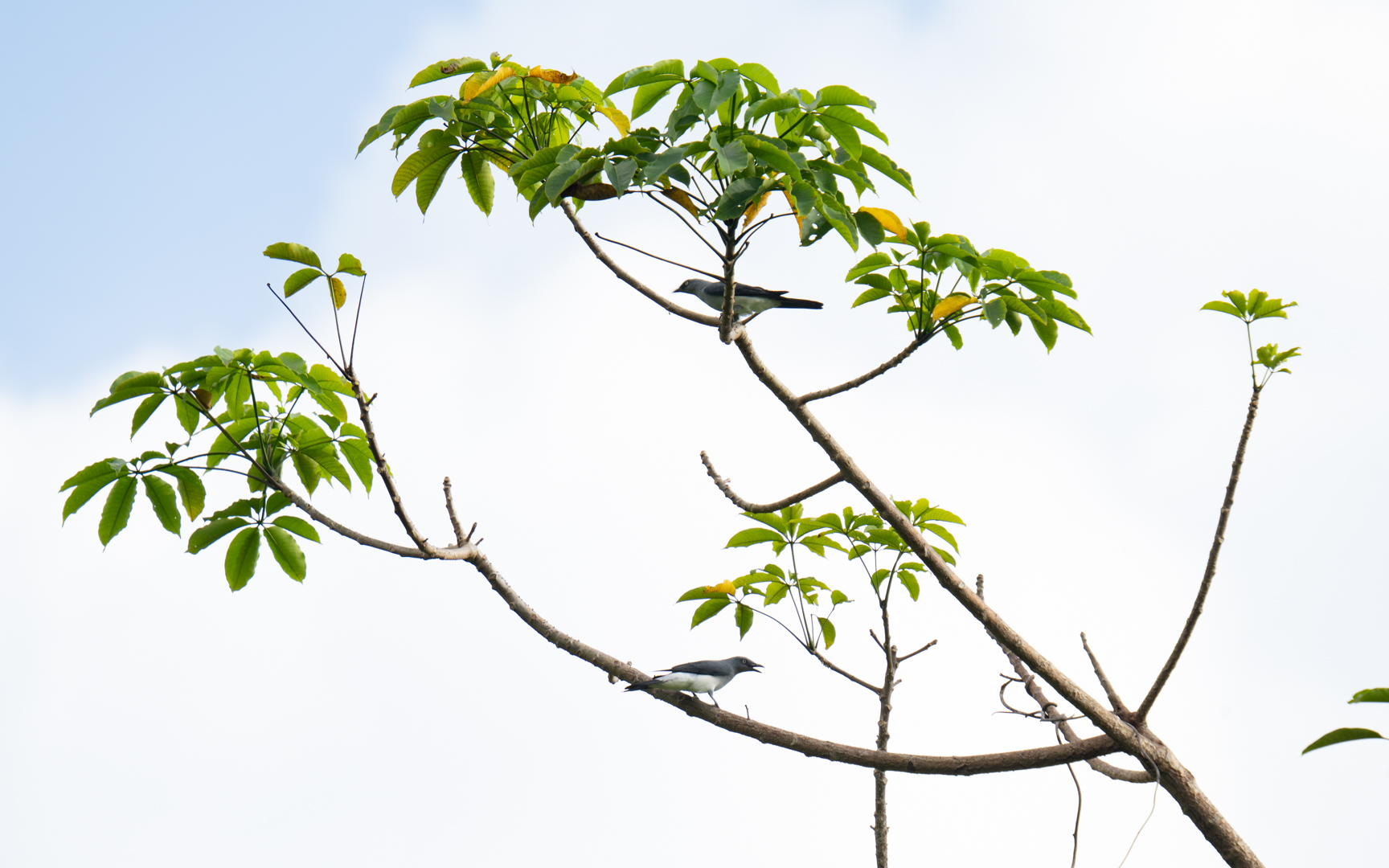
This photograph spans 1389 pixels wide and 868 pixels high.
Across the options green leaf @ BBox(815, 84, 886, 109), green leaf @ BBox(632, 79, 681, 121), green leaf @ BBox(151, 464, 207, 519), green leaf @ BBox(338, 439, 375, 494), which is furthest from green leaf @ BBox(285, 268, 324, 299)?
green leaf @ BBox(815, 84, 886, 109)

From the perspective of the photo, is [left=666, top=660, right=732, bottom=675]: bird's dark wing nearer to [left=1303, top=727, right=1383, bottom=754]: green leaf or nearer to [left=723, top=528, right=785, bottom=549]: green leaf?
[left=723, top=528, right=785, bottom=549]: green leaf

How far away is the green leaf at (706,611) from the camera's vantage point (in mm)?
3918

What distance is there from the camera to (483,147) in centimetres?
323

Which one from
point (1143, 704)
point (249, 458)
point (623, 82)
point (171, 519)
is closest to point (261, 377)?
point (249, 458)

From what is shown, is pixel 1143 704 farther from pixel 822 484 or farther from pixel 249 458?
pixel 249 458

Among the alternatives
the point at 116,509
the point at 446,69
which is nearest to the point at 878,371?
the point at 446,69

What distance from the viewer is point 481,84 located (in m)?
2.87

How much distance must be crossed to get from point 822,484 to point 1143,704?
1317 millimetres

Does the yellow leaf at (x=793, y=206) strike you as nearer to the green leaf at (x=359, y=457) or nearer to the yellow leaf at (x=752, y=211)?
the yellow leaf at (x=752, y=211)

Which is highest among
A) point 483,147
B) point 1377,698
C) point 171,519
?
point 483,147

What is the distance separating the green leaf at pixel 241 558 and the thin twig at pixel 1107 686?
9.74 ft

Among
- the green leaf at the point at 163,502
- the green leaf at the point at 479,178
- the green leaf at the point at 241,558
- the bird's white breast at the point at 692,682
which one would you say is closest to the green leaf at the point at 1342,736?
the bird's white breast at the point at 692,682

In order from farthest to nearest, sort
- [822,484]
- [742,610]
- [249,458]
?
[742,610], [822,484], [249,458]

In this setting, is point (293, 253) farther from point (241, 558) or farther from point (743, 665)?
point (743, 665)
